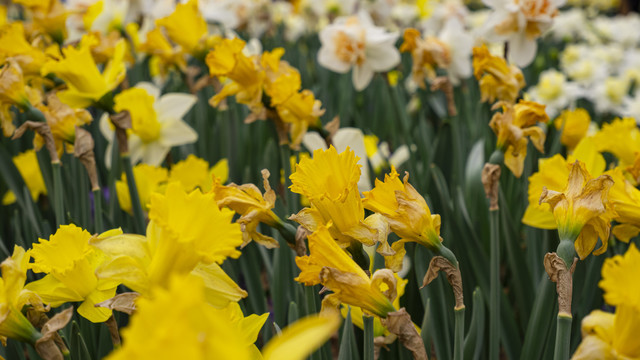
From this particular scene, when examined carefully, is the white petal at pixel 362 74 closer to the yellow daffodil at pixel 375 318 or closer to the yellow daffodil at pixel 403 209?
the yellow daffodil at pixel 375 318

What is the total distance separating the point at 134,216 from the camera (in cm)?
123

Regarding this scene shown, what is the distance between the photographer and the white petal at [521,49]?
155cm

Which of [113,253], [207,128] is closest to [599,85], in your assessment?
[207,128]

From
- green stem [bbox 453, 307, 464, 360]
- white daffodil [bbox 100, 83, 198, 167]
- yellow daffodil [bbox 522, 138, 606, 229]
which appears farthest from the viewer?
white daffodil [bbox 100, 83, 198, 167]

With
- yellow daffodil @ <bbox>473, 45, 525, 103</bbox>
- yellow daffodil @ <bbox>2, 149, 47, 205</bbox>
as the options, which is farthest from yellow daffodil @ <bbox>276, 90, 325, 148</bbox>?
yellow daffodil @ <bbox>2, 149, 47, 205</bbox>

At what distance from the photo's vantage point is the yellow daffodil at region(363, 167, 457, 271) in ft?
2.16

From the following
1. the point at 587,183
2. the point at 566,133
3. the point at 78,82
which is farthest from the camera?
the point at 566,133

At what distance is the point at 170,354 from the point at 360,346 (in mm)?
752

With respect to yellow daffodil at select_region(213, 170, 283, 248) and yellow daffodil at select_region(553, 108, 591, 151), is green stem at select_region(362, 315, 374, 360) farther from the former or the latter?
yellow daffodil at select_region(553, 108, 591, 151)

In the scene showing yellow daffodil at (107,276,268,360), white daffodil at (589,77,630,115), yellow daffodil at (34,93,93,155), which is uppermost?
yellow daffodil at (107,276,268,360)

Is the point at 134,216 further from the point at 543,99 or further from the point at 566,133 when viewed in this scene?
the point at 543,99

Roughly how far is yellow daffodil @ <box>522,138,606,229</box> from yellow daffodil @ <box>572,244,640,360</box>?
0.23 m

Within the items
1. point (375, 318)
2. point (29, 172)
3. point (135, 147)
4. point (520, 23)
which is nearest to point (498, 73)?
point (520, 23)

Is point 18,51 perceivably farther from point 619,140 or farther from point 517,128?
point 619,140
